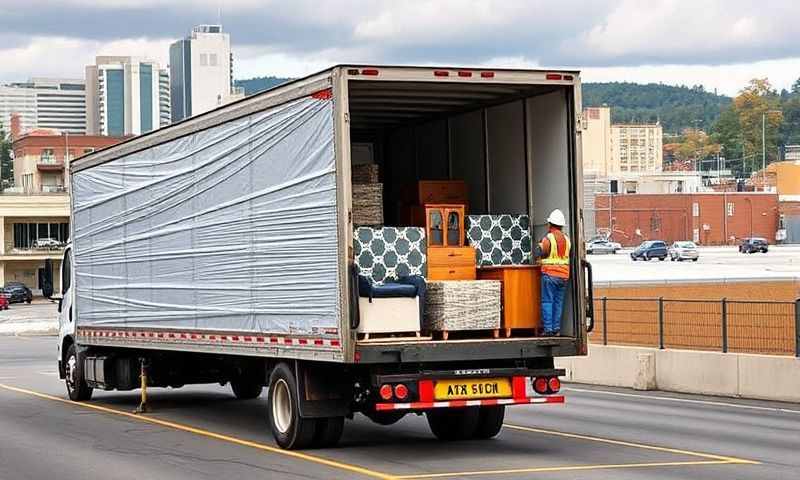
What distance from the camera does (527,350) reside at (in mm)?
15500

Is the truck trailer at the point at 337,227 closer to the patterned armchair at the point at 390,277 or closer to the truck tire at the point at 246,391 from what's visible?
the patterned armchair at the point at 390,277

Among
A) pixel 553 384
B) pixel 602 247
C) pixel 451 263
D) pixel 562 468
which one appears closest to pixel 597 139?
pixel 602 247

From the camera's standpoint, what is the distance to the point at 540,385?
15641 mm

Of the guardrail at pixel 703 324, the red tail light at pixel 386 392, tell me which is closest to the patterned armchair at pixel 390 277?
the red tail light at pixel 386 392

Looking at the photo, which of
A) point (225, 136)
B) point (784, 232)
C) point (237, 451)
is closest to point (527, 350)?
point (237, 451)

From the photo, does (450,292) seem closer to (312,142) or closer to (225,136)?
(312,142)

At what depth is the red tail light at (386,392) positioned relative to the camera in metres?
14.7

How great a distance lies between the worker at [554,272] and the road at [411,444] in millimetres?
1355

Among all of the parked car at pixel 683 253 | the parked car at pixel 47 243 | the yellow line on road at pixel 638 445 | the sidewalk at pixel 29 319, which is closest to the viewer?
the yellow line on road at pixel 638 445

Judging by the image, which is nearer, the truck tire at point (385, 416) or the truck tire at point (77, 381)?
the truck tire at point (385, 416)

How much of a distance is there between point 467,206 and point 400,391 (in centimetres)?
332

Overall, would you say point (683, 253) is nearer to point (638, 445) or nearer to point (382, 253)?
point (638, 445)

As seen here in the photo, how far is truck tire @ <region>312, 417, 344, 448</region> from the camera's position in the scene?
51.4 ft

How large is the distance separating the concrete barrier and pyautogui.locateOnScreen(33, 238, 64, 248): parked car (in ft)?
277
